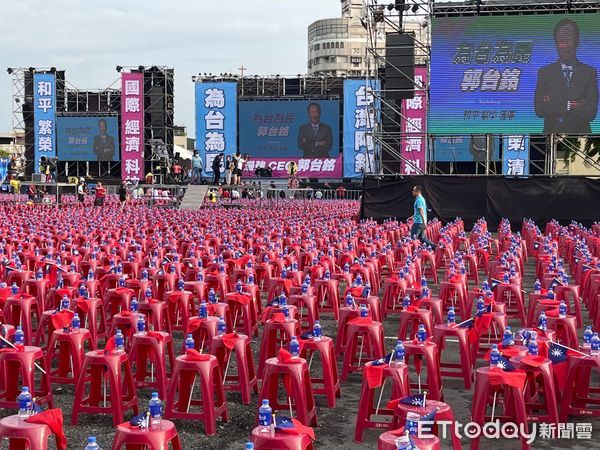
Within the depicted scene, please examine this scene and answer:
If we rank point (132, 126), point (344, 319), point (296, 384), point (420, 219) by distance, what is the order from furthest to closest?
point (132, 126) < point (420, 219) < point (344, 319) < point (296, 384)

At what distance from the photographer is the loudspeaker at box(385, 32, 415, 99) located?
26031 mm

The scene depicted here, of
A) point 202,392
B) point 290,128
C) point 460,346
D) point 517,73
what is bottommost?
point 202,392

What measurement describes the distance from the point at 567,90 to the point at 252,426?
67.8 ft

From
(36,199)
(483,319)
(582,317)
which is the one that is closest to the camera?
(483,319)

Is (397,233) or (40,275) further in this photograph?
(397,233)

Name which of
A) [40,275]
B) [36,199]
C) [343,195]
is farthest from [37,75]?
[40,275]

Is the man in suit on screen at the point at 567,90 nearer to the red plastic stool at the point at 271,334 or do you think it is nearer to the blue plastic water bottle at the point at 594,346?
the red plastic stool at the point at 271,334

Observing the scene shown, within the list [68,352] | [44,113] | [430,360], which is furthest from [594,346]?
[44,113]

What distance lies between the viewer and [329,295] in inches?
416

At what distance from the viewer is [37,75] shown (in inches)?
1767

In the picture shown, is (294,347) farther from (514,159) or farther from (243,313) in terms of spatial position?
(514,159)

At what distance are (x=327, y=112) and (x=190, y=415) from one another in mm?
37590

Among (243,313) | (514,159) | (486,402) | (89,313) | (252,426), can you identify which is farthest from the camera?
(514,159)

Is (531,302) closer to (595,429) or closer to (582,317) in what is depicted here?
(582,317)
